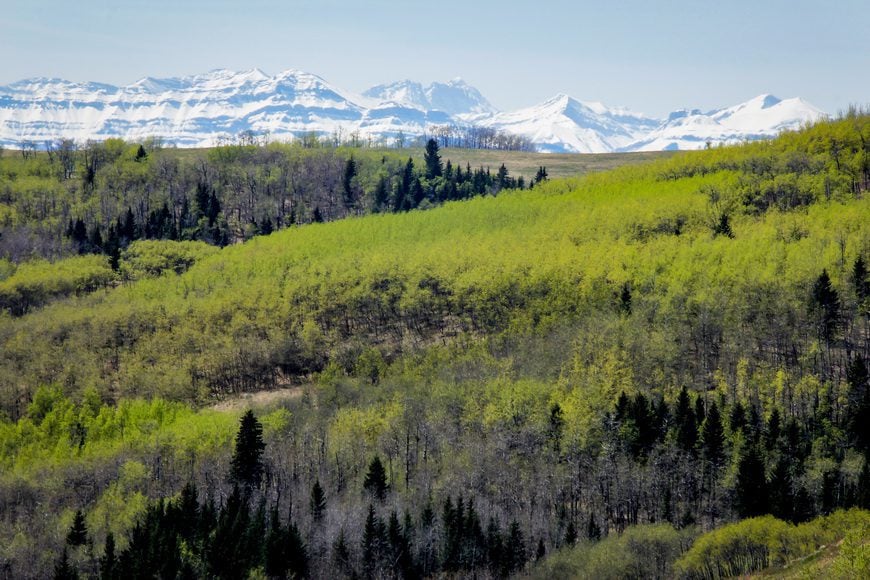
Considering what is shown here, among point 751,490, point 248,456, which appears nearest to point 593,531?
point 751,490

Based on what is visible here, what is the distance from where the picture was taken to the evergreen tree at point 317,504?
106250mm

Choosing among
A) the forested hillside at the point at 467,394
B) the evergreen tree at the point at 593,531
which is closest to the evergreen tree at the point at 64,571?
the forested hillside at the point at 467,394

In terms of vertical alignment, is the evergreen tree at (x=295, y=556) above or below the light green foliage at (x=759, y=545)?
below

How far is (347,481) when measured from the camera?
115m

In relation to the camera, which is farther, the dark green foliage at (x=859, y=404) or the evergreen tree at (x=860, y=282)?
the evergreen tree at (x=860, y=282)

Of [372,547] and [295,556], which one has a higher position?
[372,547]

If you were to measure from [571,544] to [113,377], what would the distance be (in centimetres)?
8996

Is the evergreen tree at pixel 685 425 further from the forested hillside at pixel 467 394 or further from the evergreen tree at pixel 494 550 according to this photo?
the evergreen tree at pixel 494 550

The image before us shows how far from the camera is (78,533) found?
345 feet

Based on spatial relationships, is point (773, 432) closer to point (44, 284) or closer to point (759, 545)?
point (759, 545)

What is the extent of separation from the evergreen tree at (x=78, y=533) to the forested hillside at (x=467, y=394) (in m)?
0.30

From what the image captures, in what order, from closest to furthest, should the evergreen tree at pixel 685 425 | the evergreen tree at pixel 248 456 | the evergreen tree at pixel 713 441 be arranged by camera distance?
the evergreen tree at pixel 713 441 < the evergreen tree at pixel 685 425 < the evergreen tree at pixel 248 456

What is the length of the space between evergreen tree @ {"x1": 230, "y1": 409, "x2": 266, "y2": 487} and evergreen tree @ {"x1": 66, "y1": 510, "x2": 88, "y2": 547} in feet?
57.3

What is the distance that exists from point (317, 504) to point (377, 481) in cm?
788
